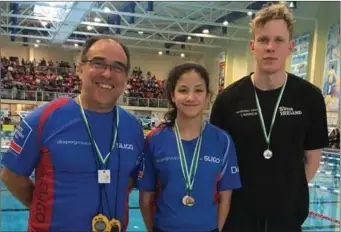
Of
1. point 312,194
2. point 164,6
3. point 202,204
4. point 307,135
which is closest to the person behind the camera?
point 202,204

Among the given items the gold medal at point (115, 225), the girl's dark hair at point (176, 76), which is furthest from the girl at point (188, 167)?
the gold medal at point (115, 225)

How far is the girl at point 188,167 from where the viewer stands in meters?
1.67

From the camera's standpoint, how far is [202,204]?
5.54 ft

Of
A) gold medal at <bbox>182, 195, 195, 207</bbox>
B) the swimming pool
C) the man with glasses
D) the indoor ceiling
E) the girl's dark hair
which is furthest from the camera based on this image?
the indoor ceiling

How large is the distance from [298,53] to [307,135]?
1328 cm

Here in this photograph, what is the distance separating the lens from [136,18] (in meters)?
19.2

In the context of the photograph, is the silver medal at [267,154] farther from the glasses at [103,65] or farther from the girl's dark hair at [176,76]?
the glasses at [103,65]

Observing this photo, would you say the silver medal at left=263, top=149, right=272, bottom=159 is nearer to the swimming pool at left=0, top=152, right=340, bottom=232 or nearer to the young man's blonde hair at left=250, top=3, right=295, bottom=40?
the young man's blonde hair at left=250, top=3, right=295, bottom=40

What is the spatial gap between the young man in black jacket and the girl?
78 mm

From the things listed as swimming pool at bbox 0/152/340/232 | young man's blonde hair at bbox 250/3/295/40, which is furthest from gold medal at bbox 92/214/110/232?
swimming pool at bbox 0/152/340/232

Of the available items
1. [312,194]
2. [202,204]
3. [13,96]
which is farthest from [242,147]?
[13,96]

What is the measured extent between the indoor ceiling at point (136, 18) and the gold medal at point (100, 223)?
11.3 metres

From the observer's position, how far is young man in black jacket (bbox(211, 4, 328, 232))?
5.74 feet

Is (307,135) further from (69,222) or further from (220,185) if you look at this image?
(69,222)
